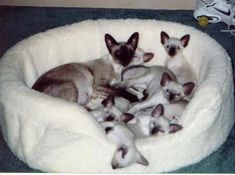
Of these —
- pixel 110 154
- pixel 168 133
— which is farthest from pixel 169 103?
pixel 110 154

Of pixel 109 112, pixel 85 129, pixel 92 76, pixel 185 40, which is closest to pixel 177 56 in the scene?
pixel 185 40

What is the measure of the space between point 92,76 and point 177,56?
19.8 inches

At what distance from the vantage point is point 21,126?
257cm

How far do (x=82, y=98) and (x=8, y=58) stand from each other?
1.48 ft

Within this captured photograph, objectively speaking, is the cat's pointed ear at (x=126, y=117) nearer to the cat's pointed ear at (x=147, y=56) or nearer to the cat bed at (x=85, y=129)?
the cat bed at (x=85, y=129)

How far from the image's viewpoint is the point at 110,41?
3.09m

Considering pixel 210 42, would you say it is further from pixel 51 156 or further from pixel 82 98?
pixel 51 156

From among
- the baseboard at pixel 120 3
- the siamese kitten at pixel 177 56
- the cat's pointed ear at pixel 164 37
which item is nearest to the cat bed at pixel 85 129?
the siamese kitten at pixel 177 56

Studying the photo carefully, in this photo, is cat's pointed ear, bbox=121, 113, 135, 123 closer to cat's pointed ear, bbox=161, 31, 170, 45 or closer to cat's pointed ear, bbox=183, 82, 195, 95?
cat's pointed ear, bbox=183, 82, 195, 95

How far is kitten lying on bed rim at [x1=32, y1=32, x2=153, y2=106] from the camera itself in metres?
2.81

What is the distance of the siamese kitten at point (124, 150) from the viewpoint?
234 centimetres

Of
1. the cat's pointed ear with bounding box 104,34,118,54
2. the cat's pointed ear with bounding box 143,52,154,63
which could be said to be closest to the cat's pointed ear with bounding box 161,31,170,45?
the cat's pointed ear with bounding box 143,52,154,63

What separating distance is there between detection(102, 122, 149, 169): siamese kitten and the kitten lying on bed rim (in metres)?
0.45

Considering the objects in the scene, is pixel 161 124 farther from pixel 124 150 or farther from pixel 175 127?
pixel 124 150
